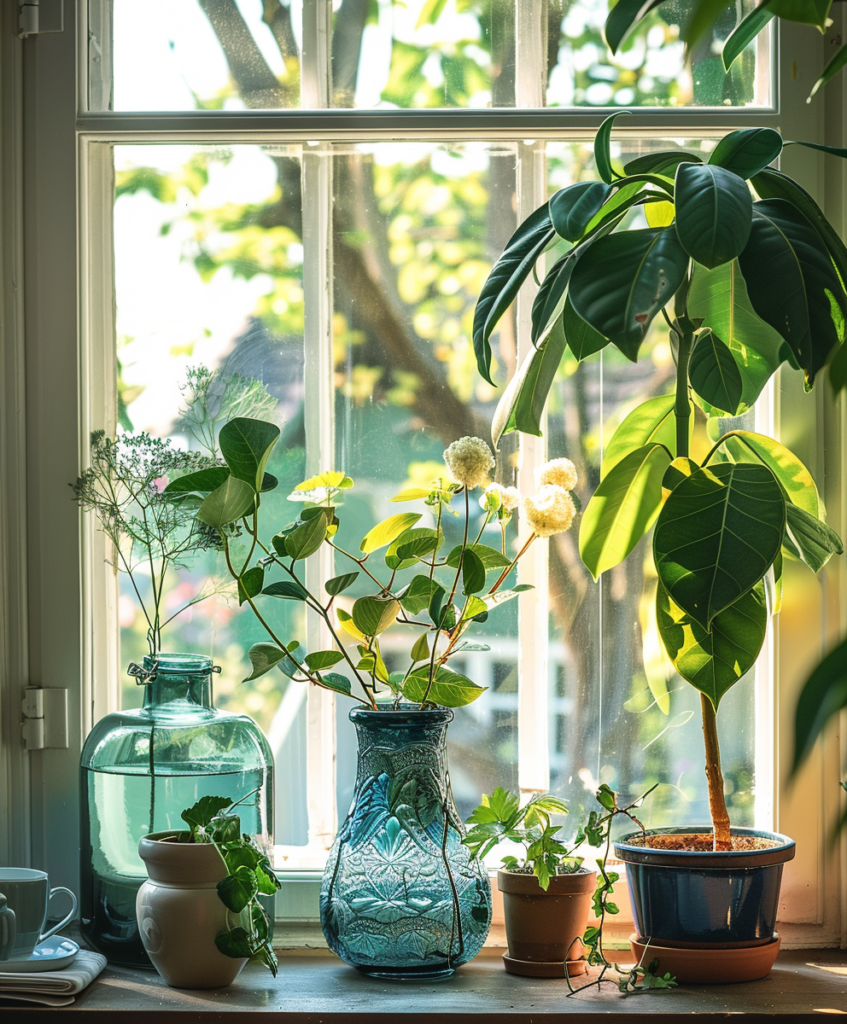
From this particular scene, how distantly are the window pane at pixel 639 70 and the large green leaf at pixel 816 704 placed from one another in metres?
1.46

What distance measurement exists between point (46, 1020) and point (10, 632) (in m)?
0.55

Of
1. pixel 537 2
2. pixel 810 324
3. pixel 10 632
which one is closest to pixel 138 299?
pixel 10 632

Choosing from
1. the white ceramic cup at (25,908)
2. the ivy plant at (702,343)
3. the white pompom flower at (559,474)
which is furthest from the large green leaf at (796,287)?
the white ceramic cup at (25,908)

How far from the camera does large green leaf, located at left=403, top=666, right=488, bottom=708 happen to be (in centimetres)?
129

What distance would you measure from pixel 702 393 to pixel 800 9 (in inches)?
33.7

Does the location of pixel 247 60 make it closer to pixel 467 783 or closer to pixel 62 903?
pixel 467 783

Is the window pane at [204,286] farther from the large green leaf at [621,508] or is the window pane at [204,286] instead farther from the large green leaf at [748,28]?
the large green leaf at [748,28]

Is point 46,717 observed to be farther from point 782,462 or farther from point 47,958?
point 782,462

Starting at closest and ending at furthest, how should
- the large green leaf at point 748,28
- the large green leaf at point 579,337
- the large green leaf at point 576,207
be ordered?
the large green leaf at point 748,28 < the large green leaf at point 576,207 < the large green leaf at point 579,337

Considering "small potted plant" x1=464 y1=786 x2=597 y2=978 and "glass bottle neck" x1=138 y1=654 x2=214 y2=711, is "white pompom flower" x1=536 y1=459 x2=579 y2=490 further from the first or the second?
"glass bottle neck" x1=138 y1=654 x2=214 y2=711

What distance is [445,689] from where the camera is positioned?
1.29m

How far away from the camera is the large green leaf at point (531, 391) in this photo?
126 centimetres

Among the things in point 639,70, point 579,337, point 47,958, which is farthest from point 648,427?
point 47,958

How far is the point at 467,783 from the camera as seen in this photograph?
1.51m
